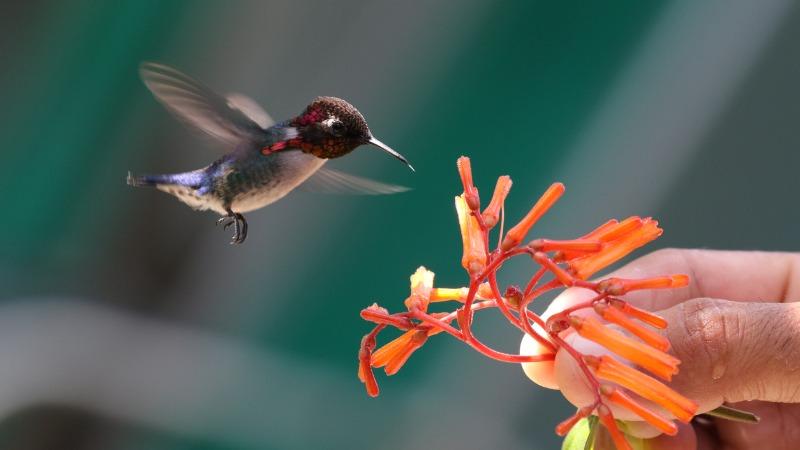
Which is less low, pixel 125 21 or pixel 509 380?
pixel 125 21

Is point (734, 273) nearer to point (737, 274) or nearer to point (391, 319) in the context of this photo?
point (737, 274)

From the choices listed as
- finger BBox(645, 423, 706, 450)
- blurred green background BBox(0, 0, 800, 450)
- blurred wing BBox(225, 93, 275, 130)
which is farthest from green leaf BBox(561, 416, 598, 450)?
blurred green background BBox(0, 0, 800, 450)

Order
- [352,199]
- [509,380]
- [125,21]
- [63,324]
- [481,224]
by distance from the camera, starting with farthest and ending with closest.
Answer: [509,380] < [352,199] < [63,324] < [125,21] < [481,224]

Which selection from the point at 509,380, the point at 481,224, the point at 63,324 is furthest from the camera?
the point at 509,380

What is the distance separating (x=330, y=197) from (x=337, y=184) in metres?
1.92

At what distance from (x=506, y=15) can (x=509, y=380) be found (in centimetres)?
178

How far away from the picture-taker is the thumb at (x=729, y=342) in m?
1.81

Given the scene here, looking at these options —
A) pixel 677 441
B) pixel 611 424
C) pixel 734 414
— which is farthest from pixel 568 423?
pixel 677 441

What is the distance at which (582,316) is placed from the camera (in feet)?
5.09

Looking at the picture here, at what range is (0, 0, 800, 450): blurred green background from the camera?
10.7 ft

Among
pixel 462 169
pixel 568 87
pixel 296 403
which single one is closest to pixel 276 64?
pixel 568 87

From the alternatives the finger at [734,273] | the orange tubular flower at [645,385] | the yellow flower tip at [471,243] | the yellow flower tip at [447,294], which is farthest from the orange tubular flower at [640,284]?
the finger at [734,273]

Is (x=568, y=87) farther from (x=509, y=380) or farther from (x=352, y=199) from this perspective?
(x=509, y=380)

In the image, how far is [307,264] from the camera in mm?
3779
